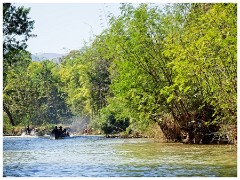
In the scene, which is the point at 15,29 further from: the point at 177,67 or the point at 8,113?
the point at 8,113

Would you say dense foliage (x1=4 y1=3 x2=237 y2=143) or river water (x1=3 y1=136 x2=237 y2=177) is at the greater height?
dense foliage (x1=4 y1=3 x2=237 y2=143)

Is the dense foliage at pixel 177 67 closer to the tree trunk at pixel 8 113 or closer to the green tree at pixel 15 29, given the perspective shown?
the green tree at pixel 15 29

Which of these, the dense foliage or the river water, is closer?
the river water

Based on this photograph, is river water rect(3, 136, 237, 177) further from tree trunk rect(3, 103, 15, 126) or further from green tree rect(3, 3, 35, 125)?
tree trunk rect(3, 103, 15, 126)

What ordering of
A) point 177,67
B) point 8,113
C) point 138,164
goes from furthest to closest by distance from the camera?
point 8,113 → point 177,67 → point 138,164

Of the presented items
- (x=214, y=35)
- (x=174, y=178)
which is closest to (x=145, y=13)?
(x=214, y=35)

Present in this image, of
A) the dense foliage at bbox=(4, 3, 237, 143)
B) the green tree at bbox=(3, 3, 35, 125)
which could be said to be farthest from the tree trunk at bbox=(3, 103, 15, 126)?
the green tree at bbox=(3, 3, 35, 125)

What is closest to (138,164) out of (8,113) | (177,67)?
(177,67)

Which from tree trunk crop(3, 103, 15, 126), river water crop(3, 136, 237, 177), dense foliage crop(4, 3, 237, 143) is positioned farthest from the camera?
tree trunk crop(3, 103, 15, 126)

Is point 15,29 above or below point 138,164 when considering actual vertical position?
above

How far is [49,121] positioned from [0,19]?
45.3m

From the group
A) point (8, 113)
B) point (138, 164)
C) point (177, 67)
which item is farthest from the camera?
point (8, 113)

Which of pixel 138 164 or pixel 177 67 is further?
pixel 177 67

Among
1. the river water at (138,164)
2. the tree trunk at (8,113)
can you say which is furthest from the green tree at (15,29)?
the tree trunk at (8,113)
